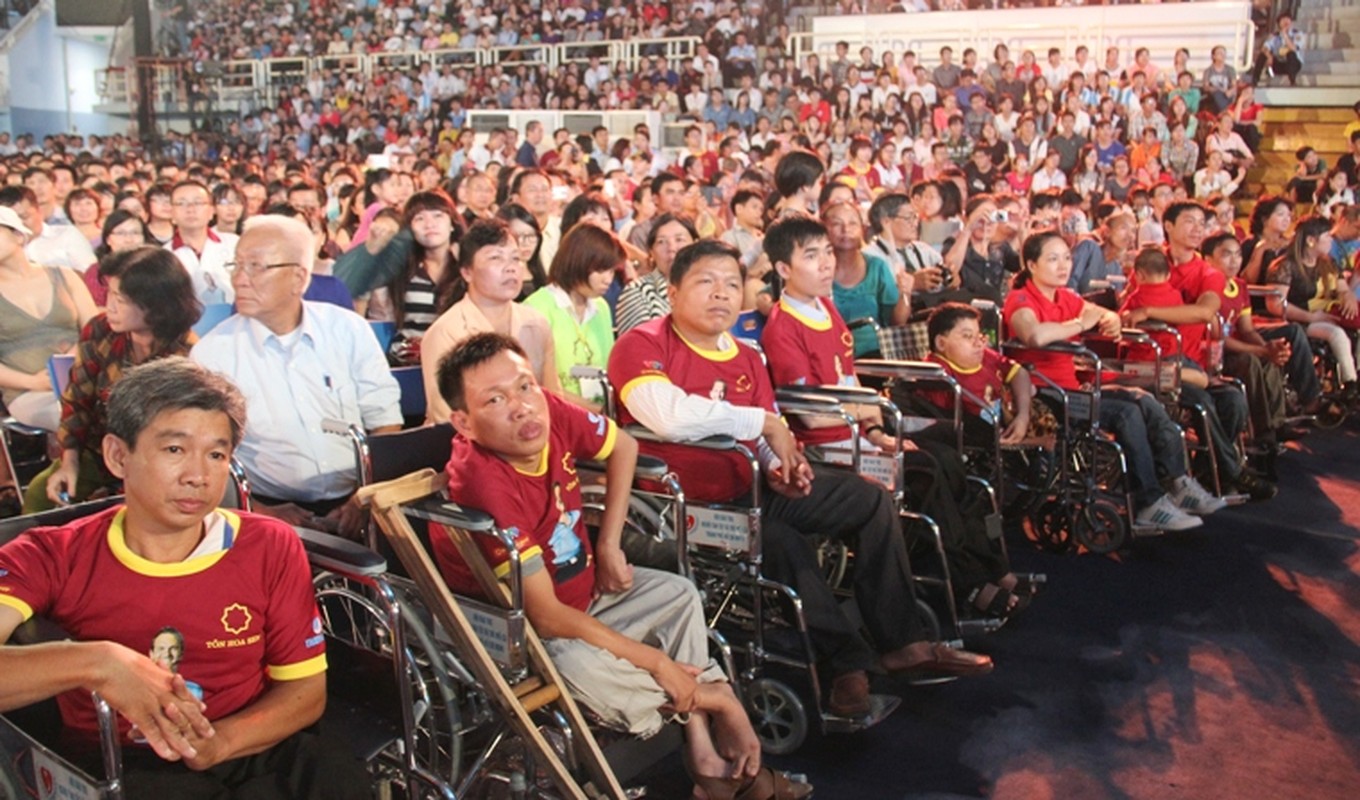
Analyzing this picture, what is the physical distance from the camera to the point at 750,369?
353 centimetres

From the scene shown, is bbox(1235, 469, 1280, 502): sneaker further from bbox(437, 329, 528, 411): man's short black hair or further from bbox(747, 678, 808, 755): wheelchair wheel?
bbox(437, 329, 528, 411): man's short black hair

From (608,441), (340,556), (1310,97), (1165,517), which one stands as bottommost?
(1165,517)

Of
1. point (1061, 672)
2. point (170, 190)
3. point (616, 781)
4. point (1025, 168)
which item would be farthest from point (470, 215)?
point (1025, 168)

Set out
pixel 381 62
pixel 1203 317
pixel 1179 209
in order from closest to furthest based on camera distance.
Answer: pixel 1203 317 → pixel 1179 209 → pixel 381 62

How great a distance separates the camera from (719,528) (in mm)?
3281

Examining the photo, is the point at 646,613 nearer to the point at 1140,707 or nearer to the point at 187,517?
the point at 187,517

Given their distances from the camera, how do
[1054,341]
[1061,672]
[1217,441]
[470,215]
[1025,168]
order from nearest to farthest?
1. [1061,672]
2. [1054,341]
3. [1217,441]
4. [470,215]
5. [1025,168]

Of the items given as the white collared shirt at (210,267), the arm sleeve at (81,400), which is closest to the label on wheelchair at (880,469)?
the arm sleeve at (81,400)

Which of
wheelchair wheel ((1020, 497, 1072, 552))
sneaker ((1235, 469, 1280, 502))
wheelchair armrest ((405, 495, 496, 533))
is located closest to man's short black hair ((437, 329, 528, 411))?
wheelchair armrest ((405, 495, 496, 533))

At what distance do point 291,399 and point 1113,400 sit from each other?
10.4 feet

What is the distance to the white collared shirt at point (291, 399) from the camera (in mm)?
3111

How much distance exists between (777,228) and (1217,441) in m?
2.55

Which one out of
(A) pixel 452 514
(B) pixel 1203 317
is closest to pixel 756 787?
(A) pixel 452 514

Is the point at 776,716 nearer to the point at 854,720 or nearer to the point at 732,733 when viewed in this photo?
the point at 854,720
